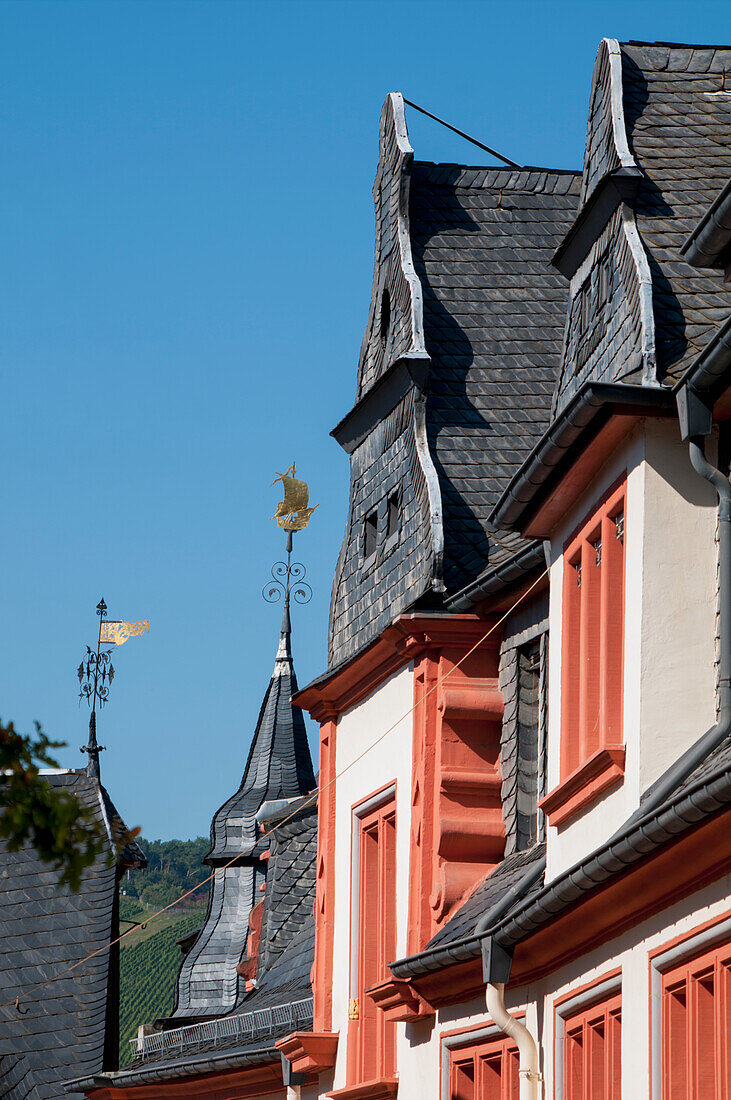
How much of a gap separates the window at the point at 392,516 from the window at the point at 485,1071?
478cm

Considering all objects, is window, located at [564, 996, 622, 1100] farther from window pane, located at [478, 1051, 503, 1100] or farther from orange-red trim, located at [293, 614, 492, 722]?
orange-red trim, located at [293, 614, 492, 722]

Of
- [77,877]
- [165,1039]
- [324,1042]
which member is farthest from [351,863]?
[77,877]

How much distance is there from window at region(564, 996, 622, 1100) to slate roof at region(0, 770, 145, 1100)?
11.6 metres

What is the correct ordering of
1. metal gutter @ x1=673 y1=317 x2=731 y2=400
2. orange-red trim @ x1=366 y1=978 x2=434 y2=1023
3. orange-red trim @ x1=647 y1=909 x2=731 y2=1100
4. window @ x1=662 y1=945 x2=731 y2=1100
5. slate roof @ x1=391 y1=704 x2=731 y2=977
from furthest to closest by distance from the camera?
orange-red trim @ x1=366 y1=978 x2=434 y2=1023 → metal gutter @ x1=673 y1=317 x2=731 y2=400 → window @ x1=662 y1=945 x2=731 y2=1100 → orange-red trim @ x1=647 y1=909 x2=731 y2=1100 → slate roof @ x1=391 y1=704 x2=731 y2=977

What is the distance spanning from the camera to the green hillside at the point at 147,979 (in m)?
84.8

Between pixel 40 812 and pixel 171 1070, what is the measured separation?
14927 mm

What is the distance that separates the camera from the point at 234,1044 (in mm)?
20250

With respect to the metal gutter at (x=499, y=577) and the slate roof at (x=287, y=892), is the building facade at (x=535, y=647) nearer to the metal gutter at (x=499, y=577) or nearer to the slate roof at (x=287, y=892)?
the metal gutter at (x=499, y=577)

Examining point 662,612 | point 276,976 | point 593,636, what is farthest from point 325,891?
point 662,612

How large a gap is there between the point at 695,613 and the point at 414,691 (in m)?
5.20

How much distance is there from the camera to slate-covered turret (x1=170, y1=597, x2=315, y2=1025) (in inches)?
1542

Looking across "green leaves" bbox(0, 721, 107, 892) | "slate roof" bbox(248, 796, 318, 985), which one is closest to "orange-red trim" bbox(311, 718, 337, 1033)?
"slate roof" bbox(248, 796, 318, 985)

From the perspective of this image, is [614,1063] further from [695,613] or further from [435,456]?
[435,456]

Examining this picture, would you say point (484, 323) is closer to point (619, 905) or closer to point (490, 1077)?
point (490, 1077)
